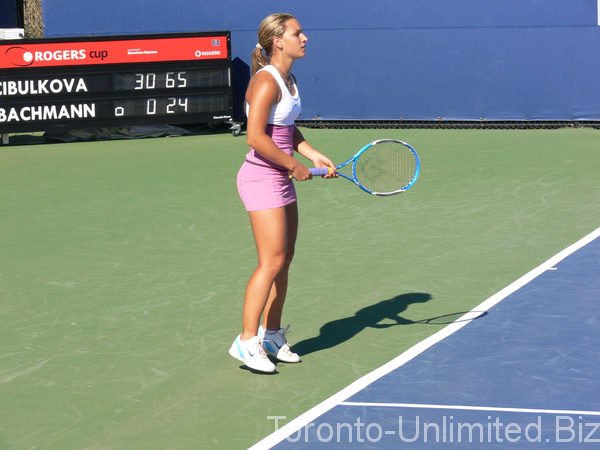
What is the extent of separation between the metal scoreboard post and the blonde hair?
1167 cm

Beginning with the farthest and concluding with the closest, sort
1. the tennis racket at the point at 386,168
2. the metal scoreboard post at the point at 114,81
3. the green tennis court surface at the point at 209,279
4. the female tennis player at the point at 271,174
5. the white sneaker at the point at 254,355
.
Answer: the metal scoreboard post at the point at 114,81, the tennis racket at the point at 386,168, the white sneaker at the point at 254,355, the female tennis player at the point at 271,174, the green tennis court surface at the point at 209,279

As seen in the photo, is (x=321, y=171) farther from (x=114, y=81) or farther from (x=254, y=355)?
(x=114, y=81)

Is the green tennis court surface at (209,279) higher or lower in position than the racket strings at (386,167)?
lower

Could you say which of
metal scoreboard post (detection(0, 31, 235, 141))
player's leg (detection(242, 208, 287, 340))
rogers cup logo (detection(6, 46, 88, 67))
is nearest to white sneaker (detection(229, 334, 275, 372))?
player's leg (detection(242, 208, 287, 340))

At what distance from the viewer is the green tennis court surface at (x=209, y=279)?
3946mm

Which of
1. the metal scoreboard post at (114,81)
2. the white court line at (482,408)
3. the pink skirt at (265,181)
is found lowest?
the white court line at (482,408)

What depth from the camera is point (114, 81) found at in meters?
15.3

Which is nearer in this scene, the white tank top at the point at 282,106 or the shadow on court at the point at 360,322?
the white tank top at the point at 282,106

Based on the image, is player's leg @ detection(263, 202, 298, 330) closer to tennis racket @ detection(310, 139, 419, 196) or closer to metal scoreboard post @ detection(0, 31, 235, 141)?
tennis racket @ detection(310, 139, 419, 196)

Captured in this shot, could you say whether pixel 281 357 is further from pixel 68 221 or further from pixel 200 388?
pixel 68 221

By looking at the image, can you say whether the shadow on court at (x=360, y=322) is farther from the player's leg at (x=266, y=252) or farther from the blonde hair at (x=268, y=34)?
the blonde hair at (x=268, y=34)

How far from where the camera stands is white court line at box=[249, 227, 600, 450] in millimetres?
3615

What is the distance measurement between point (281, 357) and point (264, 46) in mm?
1796

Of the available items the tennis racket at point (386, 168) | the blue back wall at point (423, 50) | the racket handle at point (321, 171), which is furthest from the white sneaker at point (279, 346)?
the blue back wall at point (423, 50)
